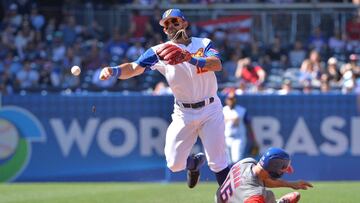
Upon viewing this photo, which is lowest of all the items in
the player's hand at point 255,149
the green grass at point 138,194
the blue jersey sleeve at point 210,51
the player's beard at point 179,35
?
the player's hand at point 255,149

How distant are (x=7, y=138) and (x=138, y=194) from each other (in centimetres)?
556

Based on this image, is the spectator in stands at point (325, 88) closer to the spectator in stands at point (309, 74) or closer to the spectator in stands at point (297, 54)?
the spectator in stands at point (309, 74)

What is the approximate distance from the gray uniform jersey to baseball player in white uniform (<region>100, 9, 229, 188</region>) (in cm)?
144

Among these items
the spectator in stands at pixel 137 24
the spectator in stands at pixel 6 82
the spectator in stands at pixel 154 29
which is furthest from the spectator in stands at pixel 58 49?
the spectator in stands at pixel 154 29

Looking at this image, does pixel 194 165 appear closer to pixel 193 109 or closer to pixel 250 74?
pixel 193 109

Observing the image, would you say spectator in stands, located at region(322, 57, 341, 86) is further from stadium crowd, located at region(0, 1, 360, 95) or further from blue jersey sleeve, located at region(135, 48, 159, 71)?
blue jersey sleeve, located at region(135, 48, 159, 71)

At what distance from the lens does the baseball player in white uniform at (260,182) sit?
8414 millimetres

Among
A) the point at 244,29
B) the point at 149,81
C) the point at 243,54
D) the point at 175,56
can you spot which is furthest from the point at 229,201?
the point at 244,29

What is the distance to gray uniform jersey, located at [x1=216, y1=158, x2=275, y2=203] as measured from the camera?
8.50 meters

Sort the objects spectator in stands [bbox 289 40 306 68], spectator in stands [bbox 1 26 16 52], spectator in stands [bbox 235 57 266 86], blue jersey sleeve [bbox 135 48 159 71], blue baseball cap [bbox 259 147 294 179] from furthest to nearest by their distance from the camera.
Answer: spectator in stands [bbox 1 26 16 52], spectator in stands [bbox 289 40 306 68], spectator in stands [bbox 235 57 266 86], blue jersey sleeve [bbox 135 48 159 71], blue baseball cap [bbox 259 147 294 179]

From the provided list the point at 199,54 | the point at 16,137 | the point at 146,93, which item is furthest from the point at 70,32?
the point at 199,54

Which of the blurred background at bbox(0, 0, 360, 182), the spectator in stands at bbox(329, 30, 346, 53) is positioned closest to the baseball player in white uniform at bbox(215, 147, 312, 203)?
the blurred background at bbox(0, 0, 360, 182)

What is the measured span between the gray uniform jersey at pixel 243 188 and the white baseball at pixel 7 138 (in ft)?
33.3

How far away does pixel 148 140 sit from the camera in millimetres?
18391
